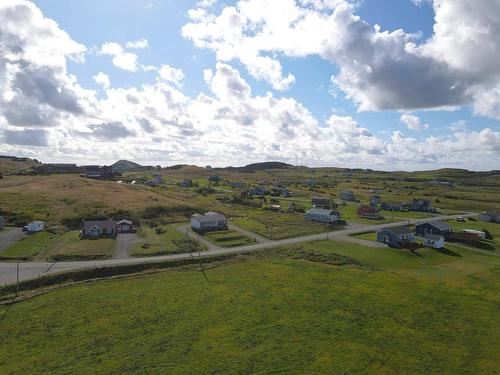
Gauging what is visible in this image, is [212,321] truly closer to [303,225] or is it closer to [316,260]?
[316,260]

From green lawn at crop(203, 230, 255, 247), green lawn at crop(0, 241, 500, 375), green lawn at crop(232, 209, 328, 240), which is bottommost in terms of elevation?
green lawn at crop(0, 241, 500, 375)

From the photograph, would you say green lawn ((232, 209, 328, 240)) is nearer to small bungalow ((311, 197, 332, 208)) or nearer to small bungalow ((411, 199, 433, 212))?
small bungalow ((311, 197, 332, 208))

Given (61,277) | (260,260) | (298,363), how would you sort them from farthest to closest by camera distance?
(260,260) → (61,277) → (298,363)

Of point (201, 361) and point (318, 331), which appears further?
point (318, 331)

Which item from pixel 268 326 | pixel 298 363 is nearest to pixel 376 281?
pixel 268 326

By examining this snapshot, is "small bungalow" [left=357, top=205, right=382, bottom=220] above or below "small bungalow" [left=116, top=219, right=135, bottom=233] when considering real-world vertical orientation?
above

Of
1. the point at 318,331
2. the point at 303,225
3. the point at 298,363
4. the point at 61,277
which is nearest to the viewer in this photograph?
the point at 298,363

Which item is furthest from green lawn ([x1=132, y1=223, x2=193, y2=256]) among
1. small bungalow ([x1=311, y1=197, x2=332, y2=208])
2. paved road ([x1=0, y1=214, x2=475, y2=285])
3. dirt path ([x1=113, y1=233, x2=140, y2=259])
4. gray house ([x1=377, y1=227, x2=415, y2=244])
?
small bungalow ([x1=311, y1=197, x2=332, y2=208])
